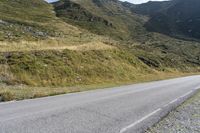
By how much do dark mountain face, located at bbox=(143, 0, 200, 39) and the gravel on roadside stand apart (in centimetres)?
12254

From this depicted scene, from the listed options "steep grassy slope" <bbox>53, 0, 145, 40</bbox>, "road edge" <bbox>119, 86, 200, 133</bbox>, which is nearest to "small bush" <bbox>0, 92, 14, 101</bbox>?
"road edge" <bbox>119, 86, 200, 133</bbox>

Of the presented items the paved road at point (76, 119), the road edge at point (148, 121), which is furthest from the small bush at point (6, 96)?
the road edge at point (148, 121)

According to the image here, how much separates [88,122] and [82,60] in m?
30.9

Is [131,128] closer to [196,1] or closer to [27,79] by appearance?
[27,79]

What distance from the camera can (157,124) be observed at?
978cm

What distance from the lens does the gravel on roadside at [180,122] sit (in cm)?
897

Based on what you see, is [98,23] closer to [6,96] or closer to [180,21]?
[180,21]

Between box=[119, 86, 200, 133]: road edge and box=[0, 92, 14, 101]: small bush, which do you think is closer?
box=[119, 86, 200, 133]: road edge

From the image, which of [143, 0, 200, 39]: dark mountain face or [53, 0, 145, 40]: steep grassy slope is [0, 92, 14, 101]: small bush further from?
[143, 0, 200, 39]: dark mountain face

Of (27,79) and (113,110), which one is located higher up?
(113,110)

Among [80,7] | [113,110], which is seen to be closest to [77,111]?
A: [113,110]

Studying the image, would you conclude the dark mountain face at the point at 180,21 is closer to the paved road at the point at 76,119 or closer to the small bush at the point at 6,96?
the small bush at the point at 6,96

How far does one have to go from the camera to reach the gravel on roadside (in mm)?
8969

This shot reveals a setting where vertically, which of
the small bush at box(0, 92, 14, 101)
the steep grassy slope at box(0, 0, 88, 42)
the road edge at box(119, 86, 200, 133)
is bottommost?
the small bush at box(0, 92, 14, 101)
